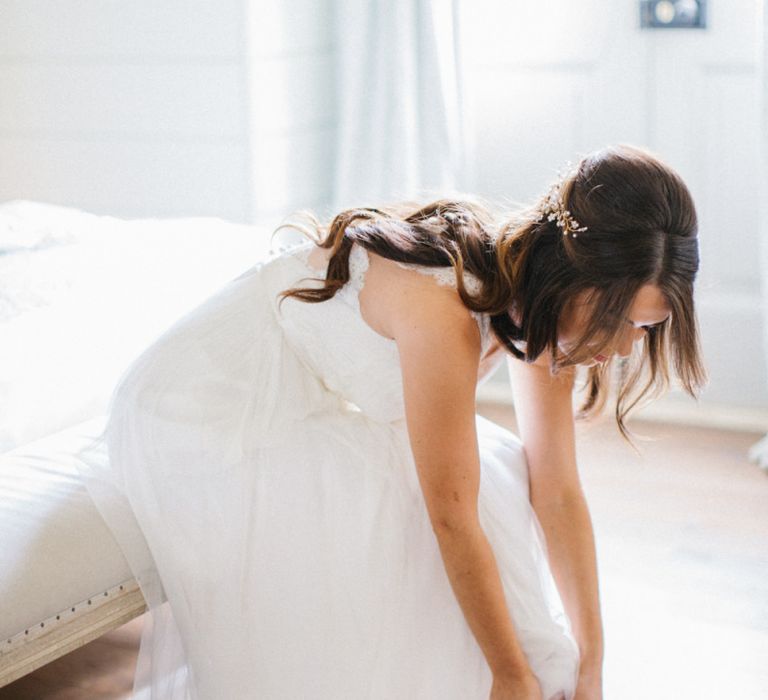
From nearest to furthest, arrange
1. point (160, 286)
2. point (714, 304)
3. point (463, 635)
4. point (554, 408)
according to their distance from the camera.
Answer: point (463, 635)
point (554, 408)
point (160, 286)
point (714, 304)

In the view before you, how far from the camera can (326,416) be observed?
1705 mm

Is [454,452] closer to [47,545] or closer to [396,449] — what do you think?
[396,449]

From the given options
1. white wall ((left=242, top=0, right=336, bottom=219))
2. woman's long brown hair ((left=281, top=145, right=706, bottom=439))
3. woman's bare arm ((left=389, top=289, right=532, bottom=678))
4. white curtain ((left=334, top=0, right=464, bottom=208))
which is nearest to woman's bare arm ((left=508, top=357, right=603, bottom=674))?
woman's long brown hair ((left=281, top=145, right=706, bottom=439))

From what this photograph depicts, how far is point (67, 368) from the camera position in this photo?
1.84 m

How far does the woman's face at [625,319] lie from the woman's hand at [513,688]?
402mm

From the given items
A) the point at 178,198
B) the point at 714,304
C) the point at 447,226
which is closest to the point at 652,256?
the point at 447,226

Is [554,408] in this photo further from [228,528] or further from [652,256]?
[228,528]

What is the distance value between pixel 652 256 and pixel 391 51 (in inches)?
82.2

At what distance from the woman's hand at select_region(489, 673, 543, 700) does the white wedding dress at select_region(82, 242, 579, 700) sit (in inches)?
2.2

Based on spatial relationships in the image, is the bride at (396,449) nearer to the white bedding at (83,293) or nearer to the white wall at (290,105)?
the white bedding at (83,293)

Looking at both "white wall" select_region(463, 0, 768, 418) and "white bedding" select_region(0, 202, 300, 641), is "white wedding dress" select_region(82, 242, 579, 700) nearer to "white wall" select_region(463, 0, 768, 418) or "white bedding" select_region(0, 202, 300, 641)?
Result: "white bedding" select_region(0, 202, 300, 641)

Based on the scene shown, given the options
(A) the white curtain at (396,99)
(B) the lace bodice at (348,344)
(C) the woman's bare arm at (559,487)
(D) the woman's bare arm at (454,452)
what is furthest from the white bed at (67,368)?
(A) the white curtain at (396,99)

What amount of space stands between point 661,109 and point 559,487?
5.94ft

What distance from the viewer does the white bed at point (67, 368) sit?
1.53 metres
